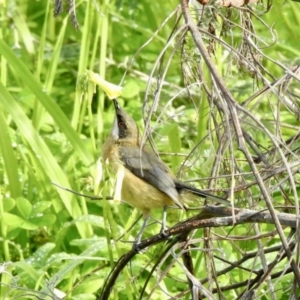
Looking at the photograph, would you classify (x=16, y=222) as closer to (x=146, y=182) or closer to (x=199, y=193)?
(x=146, y=182)

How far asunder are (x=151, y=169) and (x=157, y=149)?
0.31 meters

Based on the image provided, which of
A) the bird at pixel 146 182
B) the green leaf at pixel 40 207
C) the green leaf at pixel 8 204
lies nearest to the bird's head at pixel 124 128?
the bird at pixel 146 182

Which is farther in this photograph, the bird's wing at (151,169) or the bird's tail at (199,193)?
the bird's wing at (151,169)

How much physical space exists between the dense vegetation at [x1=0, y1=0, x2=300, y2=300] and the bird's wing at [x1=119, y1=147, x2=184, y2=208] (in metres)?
0.09

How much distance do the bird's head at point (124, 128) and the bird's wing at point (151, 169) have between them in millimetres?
94

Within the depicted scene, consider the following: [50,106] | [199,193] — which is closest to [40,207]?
[50,106]

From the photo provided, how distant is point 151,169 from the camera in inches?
122

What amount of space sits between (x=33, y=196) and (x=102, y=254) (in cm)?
73

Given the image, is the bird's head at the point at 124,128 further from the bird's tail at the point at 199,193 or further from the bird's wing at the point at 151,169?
the bird's tail at the point at 199,193

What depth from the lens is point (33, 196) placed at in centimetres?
400

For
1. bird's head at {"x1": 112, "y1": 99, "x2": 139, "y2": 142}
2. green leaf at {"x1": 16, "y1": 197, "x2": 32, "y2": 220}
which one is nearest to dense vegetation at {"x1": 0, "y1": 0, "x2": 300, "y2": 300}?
green leaf at {"x1": 16, "y1": 197, "x2": 32, "y2": 220}

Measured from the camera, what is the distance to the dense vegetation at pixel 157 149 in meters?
2.38

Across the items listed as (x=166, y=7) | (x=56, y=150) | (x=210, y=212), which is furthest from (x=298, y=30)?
(x=210, y=212)

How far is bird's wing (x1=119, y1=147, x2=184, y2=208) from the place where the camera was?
3.00m
